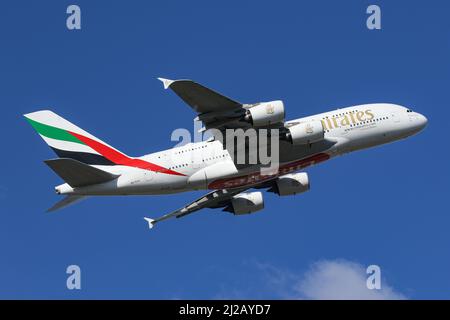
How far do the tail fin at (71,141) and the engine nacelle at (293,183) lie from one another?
1108 cm

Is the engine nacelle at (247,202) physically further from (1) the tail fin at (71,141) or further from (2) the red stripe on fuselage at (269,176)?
(1) the tail fin at (71,141)

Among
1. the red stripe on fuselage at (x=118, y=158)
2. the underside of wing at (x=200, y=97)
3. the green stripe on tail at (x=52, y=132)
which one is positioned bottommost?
the red stripe on fuselage at (x=118, y=158)

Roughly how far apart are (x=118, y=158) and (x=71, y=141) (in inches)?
138

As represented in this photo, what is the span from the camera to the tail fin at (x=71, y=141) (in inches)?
2007

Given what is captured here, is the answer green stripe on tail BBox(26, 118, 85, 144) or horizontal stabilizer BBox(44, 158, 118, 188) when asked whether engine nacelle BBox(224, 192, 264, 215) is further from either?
green stripe on tail BBox(26, 118, 85, 144)

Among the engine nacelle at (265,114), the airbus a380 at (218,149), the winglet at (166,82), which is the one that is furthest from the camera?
→ the airbus a380 at (218,149)

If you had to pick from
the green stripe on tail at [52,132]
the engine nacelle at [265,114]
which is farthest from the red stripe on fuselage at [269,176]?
the green stripe on tail at [52,132]

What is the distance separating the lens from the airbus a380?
46.9 m

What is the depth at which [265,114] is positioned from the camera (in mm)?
46406

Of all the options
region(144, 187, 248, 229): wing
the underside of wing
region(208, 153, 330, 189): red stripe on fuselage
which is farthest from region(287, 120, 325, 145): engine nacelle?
region(144, 187, 248, 229): wing

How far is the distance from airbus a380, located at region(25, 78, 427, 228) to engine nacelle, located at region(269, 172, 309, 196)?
2.47m

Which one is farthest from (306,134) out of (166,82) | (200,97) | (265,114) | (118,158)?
(118,158)

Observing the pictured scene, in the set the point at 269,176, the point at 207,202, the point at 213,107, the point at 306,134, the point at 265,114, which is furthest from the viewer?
the point at 207,202

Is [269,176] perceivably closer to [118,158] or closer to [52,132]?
[118,158]
